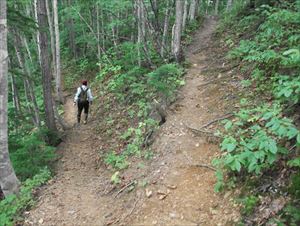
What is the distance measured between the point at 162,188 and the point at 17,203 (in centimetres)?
339

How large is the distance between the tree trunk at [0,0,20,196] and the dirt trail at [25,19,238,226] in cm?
80

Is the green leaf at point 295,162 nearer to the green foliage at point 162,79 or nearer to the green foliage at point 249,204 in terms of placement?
the green foliage at point 249,204

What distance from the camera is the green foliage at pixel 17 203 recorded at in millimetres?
6969

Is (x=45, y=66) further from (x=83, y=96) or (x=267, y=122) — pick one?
(x=267, y=122)

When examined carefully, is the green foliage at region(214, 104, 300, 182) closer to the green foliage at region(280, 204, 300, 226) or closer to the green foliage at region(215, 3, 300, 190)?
the green foliage at region(215, 3, 300, 190)

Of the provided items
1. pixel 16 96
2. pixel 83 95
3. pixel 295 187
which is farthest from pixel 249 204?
pixel 16 96

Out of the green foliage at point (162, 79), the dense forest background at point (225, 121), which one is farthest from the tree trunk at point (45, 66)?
the green foliage at point (162, 79)

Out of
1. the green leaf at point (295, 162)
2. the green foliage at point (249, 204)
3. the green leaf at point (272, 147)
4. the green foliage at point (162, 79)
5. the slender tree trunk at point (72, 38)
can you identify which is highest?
the green leaf at point (272, 147)

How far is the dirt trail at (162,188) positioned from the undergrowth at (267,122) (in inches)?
18.7

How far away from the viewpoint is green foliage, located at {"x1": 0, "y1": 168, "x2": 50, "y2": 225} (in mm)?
6969

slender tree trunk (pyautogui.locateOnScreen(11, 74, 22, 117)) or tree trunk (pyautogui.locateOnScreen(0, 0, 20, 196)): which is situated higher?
tree trunk (pyautogui.locateOnScreen(0, 0, 20, 196))

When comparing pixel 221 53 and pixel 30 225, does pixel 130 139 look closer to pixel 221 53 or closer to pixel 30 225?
pixel 30 225

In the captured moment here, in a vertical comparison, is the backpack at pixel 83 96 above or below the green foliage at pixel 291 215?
below

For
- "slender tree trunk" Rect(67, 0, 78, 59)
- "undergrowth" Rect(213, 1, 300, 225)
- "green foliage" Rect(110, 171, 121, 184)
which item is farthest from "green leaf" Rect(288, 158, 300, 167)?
"slender tree trunk" Rect(67, 0, 78, 59)
